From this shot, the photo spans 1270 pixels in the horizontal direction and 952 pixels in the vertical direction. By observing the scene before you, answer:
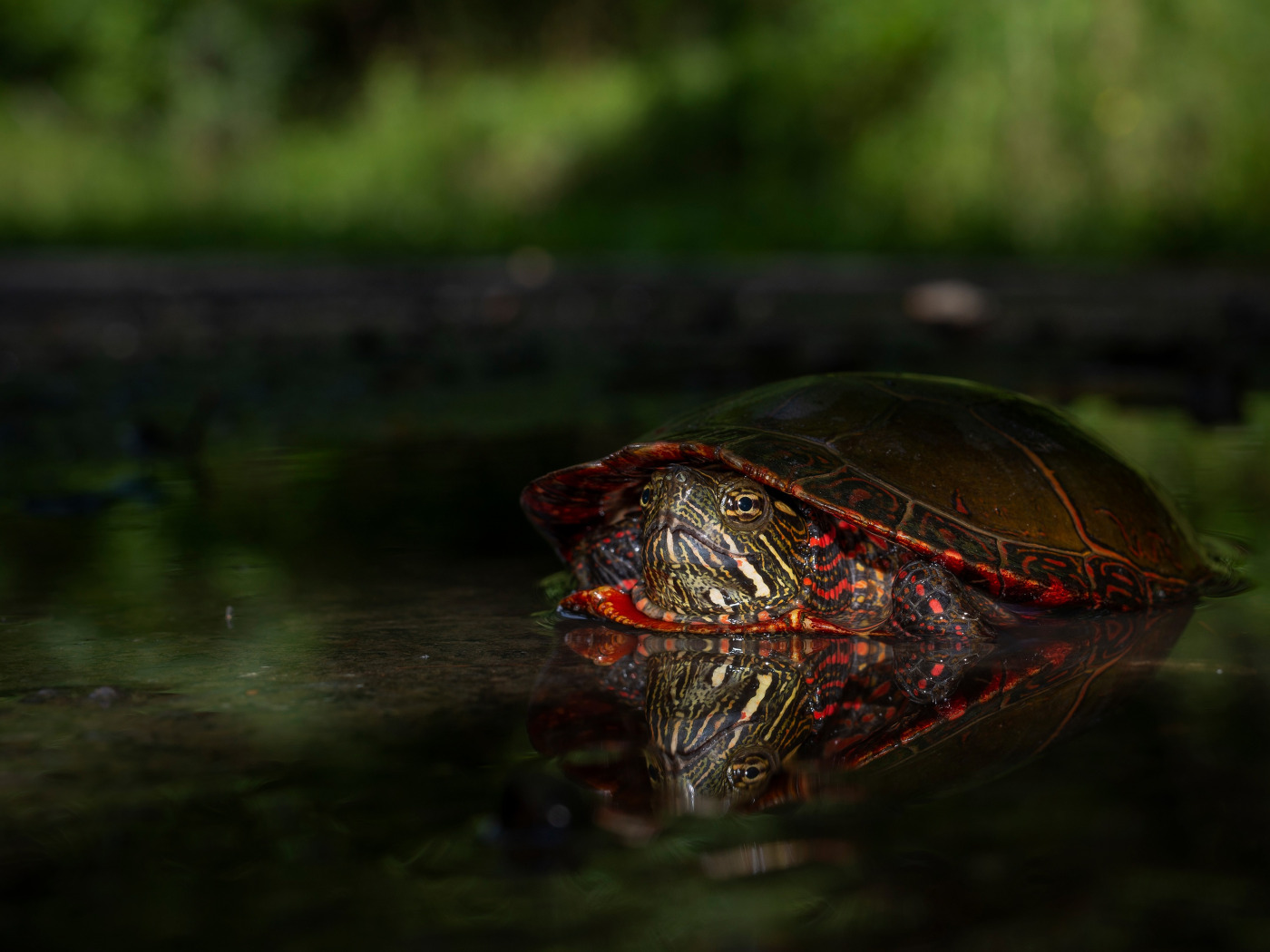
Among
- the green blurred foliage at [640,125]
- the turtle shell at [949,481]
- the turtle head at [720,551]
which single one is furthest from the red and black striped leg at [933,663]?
the green blurred foliage at [640,125]

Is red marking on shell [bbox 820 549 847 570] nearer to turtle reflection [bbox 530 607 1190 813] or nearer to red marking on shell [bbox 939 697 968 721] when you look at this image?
turtle reflection [bbox 530 607 1190 813]

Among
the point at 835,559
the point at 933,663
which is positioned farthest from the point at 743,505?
the point at 933,663

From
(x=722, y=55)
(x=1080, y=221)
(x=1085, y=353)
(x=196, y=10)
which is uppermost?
(x=196, y=10)

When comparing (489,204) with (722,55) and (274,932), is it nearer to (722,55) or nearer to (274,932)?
(722,55)

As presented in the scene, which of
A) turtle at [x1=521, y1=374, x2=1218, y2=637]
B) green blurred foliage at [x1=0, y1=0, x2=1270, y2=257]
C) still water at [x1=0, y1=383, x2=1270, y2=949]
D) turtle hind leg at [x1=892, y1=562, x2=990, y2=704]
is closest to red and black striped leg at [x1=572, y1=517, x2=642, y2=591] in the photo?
turtle at [x1=521, y1=374, x2=1218, y2=637]

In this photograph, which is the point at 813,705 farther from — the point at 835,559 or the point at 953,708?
the point at 835,559

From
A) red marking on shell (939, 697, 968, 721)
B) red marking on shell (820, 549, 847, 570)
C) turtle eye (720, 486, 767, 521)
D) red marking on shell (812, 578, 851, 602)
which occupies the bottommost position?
red marking on shell (939, 697, 968, 721)

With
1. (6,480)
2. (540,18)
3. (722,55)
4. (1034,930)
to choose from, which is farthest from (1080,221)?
(540,18)
